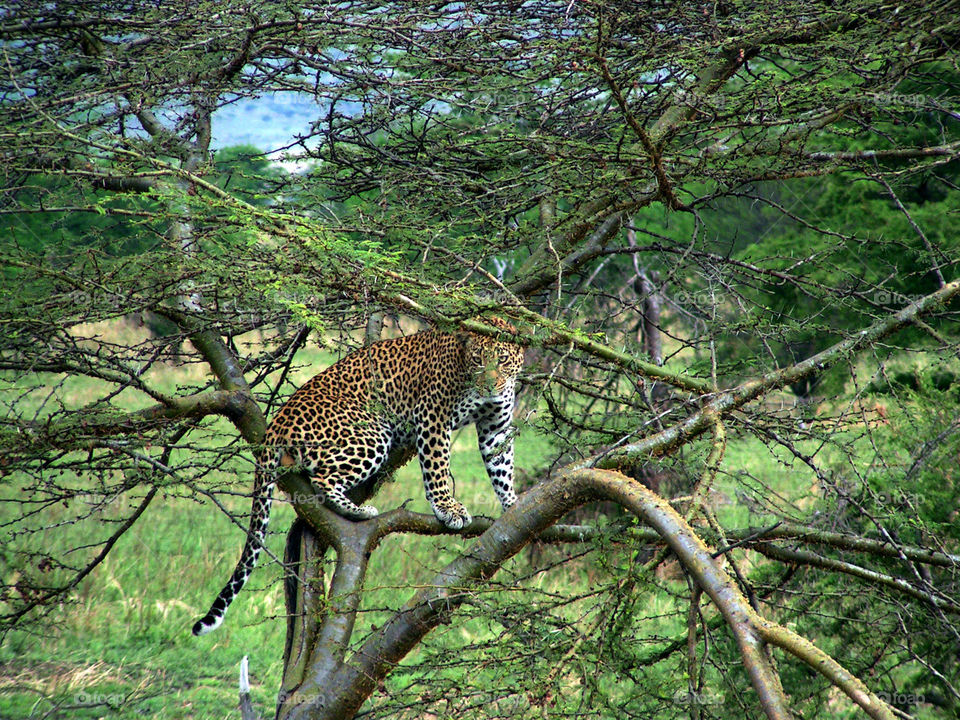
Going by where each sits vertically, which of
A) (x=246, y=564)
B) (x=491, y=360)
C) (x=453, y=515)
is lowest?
(x=246, y=564)

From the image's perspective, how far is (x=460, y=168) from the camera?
6105 mm

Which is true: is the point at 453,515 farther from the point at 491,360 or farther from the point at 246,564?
the point at 246,564

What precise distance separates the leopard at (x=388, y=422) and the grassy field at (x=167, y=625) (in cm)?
61

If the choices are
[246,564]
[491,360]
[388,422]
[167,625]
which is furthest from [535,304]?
[167,625]

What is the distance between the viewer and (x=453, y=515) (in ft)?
18.8

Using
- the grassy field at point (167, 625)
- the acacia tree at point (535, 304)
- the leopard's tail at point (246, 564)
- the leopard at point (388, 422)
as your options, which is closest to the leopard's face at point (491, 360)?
the leopard at point (388, 422)

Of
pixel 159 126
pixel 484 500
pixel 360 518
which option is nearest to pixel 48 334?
pixel 360 518

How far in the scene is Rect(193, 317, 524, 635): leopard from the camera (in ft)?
18.9

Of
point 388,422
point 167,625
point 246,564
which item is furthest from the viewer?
point 167,625

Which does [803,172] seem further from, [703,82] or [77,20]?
[77,20]

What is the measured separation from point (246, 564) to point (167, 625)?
3858mm

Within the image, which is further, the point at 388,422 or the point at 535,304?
the point at 388,422

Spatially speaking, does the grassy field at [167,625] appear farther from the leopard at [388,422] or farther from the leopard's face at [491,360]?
the leopard's face at [491,360]

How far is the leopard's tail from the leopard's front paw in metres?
1.08
